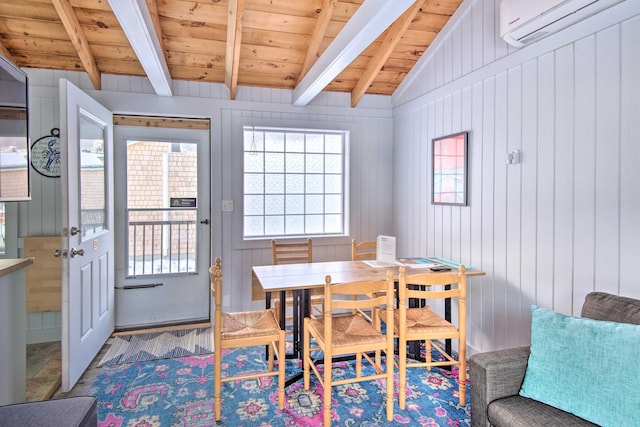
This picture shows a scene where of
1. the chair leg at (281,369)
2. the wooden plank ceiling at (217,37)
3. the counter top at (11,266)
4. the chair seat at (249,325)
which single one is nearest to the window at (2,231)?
the wooden plank ceiling at (217,37)

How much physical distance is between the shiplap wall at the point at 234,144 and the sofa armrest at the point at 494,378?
8.18ft

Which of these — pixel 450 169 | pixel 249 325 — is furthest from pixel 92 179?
pixel 450 169

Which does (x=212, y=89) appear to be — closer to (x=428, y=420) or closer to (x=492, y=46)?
(x=492, y=46)

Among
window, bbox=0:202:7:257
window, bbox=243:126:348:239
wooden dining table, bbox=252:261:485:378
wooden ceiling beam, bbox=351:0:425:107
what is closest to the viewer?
wooden dining table, bbox=252:261:485:378

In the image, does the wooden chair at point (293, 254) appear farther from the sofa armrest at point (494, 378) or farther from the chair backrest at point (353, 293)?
the sofa armrest at point (494, 378)

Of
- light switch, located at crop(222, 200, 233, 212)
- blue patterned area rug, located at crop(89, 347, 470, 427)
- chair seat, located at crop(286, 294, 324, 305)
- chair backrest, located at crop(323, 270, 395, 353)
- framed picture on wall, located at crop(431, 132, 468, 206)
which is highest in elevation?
framed picture on wall, located at crop(431, 132, 468, 206)

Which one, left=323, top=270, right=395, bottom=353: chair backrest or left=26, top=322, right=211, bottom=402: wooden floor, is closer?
left=323, top=270, right=395, bottom=353: chair backrest

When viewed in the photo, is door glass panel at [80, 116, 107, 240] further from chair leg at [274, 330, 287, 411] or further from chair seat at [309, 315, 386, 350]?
chair seat at [309, 315, 386, 350]

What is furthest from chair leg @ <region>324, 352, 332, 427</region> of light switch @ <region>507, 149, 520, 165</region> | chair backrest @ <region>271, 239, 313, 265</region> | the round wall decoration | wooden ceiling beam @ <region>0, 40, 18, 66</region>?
wooden ceiling beam @ <region>0, 40, 18, 66</region>

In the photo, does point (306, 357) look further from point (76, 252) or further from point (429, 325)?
point (76, 252)

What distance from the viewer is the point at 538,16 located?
2211 millimetres

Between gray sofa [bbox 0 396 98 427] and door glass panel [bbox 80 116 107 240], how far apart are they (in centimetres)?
155

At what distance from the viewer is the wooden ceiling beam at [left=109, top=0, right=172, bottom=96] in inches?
82.0

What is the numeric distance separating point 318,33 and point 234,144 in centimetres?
139
